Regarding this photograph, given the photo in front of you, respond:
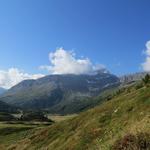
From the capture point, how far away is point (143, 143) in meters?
15.3

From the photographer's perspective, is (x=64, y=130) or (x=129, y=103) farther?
(x=64, y=130)

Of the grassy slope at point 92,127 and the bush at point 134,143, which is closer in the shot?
the bush at point 134,143

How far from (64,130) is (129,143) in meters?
41.1

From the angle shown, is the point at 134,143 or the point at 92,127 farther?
the point at 92,127

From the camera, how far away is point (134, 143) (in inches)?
603

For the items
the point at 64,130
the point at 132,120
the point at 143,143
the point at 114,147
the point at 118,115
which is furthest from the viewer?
the point at 64,130

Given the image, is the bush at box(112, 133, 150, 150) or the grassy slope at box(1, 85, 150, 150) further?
the grassy slope at box(1, 85, 150, 150)

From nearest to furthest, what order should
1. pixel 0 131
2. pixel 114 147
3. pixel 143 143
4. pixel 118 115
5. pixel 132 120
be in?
pixel 143 143
pixel 114 147
pixel 132 120
pixel 118 115
pixel 0 131

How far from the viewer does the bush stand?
14975 mm

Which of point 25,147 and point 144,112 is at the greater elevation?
point 144,112

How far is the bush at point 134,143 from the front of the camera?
1498 centimetres

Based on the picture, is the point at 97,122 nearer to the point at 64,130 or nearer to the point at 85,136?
the point at 85,136

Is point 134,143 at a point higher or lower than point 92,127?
lower

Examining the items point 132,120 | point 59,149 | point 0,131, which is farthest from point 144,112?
point 0,131
